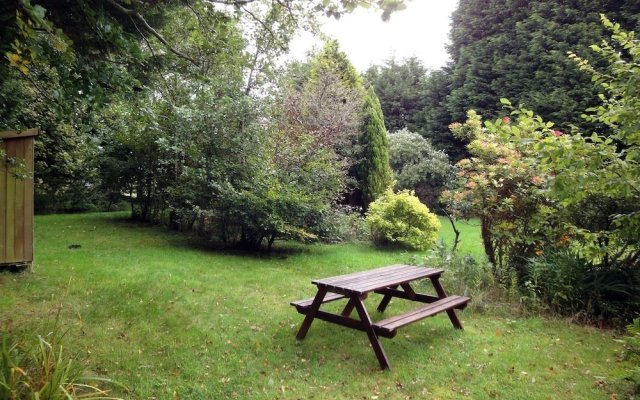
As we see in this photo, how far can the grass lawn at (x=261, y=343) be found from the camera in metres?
3.71

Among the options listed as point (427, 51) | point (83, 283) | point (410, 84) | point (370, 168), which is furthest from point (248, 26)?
point (427, 51)

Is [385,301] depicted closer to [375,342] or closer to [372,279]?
[372,279]

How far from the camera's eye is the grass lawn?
12.2 ft

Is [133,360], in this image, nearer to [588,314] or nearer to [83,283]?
[83,283]

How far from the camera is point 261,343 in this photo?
4.51 metres

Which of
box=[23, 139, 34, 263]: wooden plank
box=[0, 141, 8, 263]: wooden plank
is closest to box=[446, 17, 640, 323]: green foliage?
box=[23, 139, 34, 263]: wooden plank

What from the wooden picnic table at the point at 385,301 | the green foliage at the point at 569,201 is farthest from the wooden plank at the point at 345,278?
the green foliage at the point at 569,201

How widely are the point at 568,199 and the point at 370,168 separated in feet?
35.0

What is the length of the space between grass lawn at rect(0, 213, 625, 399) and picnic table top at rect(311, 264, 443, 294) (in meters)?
0.63

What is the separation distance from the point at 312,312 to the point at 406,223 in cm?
566

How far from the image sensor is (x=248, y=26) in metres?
13.6

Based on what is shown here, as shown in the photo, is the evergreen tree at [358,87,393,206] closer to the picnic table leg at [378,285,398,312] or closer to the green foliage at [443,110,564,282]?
the green foliage at [443,110,564,282]

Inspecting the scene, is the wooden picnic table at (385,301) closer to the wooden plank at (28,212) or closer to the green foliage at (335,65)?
the wooden plank at (28,212)

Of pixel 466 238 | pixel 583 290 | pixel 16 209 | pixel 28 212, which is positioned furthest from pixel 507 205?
pixel 16 209
